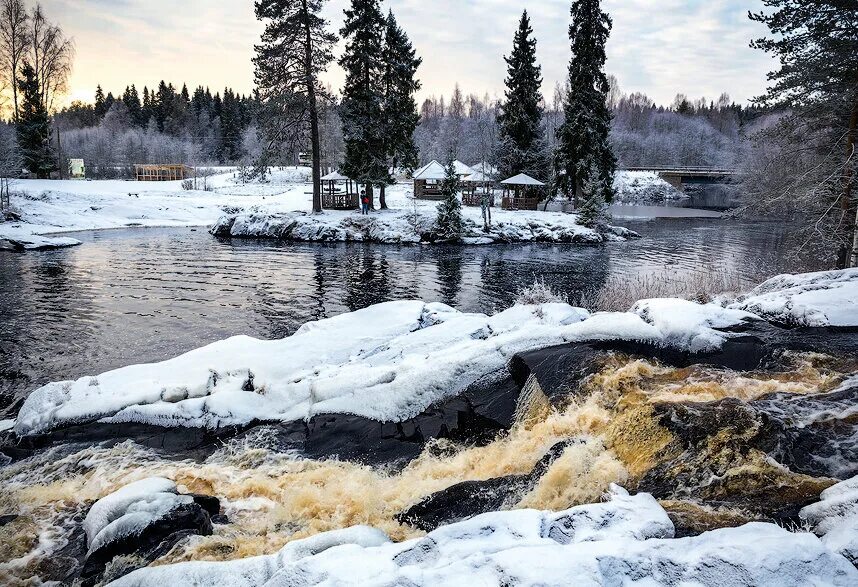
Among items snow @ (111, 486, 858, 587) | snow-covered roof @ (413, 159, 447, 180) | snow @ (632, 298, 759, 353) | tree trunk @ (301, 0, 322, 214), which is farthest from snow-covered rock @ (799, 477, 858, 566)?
snow-covered roof @ (413, 159, 447, 180)

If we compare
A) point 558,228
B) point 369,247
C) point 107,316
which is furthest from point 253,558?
point 558,228

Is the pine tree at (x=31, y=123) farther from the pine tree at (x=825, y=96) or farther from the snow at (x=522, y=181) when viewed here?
the pine tree at (x=825, y=96)

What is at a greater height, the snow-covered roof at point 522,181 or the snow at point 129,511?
the snow-covered roof at point 522,181

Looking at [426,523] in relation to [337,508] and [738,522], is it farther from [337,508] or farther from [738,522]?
[738,522]

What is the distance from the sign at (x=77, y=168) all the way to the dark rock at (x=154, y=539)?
238 ft

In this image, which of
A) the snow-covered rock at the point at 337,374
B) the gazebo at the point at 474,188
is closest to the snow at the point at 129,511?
the snow-covered rock at the point at 337,374

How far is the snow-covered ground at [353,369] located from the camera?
7.77m

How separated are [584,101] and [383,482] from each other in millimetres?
38714

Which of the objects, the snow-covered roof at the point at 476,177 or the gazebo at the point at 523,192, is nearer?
the gazebo at the point at 523,192

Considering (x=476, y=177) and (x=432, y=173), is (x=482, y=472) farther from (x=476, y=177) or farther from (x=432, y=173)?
(x=476, y=177)

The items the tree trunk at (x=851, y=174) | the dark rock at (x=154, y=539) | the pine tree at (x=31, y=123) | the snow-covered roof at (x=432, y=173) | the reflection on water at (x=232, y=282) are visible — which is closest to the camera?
the dark rock at (x=154, y=539)

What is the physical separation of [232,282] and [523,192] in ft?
101

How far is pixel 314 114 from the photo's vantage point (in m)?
34.2

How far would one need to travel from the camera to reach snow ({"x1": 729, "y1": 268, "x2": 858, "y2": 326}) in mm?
8703
